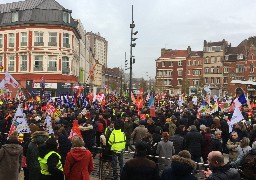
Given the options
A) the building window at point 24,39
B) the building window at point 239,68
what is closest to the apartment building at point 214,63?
the building window at point 239,68

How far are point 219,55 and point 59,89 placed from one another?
52.4m

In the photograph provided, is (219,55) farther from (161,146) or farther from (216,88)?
(161,146)

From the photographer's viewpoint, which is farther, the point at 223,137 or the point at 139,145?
the point at 223,137

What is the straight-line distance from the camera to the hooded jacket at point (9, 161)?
7.49 metres

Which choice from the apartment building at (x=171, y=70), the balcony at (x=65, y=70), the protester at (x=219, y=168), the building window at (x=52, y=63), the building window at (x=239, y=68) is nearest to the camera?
the protester at (x=219, y=168)

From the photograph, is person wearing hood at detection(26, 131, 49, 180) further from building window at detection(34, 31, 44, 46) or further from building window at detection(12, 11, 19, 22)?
building window at detection(12, 11, 19, 22)

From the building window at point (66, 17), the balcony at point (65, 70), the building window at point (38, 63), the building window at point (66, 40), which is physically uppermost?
the building window at point (66, 17)

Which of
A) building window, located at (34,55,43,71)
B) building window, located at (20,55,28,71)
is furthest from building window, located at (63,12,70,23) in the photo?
building window, located at (20,55,28,71)

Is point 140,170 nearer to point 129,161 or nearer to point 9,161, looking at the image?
point 129,161

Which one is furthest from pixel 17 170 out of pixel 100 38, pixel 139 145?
pixel 100 38

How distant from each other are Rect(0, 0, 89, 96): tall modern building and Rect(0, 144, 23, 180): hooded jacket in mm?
41570

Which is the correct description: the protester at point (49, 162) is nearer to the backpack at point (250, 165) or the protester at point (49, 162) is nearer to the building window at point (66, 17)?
the backpack at point (250, 165)

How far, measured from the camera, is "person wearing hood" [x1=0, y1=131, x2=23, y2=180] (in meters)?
7.50

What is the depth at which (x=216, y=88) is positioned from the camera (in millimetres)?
87000
